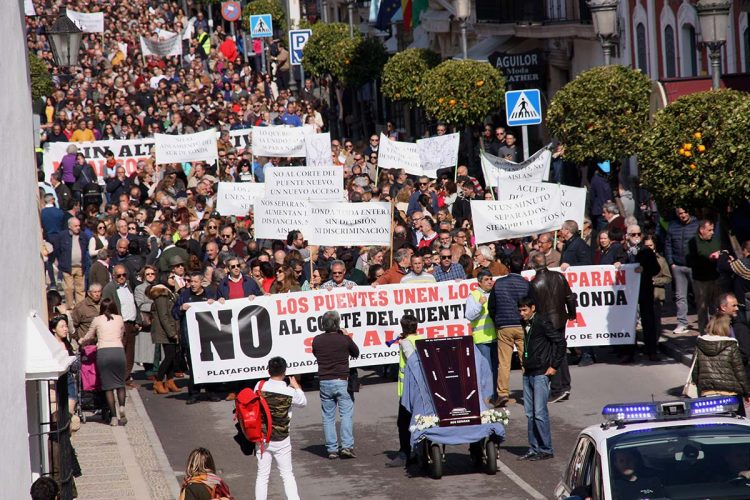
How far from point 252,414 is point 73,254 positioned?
12457 mm

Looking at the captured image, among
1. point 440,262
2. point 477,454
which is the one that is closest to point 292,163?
point 440,262

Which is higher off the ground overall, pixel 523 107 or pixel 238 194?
pixel 523 107

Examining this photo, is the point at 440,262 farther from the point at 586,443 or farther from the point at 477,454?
the point at 586,443

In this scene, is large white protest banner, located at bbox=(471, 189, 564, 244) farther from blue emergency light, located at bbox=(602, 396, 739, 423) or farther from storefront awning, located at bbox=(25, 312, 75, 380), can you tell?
blue emergency light, located at bbox=(602, 396, 739, 423)

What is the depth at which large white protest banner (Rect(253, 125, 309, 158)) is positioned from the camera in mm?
32688

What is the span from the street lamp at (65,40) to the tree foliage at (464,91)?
1560cm

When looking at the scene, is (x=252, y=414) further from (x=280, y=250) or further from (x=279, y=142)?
(x=279, y=142)

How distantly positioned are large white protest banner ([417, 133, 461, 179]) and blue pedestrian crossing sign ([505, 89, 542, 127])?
5148 millimetres

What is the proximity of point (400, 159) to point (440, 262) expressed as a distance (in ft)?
33.9

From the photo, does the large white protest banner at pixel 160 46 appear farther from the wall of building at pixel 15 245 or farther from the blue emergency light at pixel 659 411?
the blue emergency light at pixel 659 411

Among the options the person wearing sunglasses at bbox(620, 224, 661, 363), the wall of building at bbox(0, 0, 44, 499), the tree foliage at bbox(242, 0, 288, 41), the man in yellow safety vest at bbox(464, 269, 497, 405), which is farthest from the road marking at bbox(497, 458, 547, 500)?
the tree foliage at bbox(242, 0, 288, 41)

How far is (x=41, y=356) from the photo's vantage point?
477 inches

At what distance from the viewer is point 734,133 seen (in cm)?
1853

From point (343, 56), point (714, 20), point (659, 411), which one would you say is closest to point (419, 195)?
point (714, 20)
